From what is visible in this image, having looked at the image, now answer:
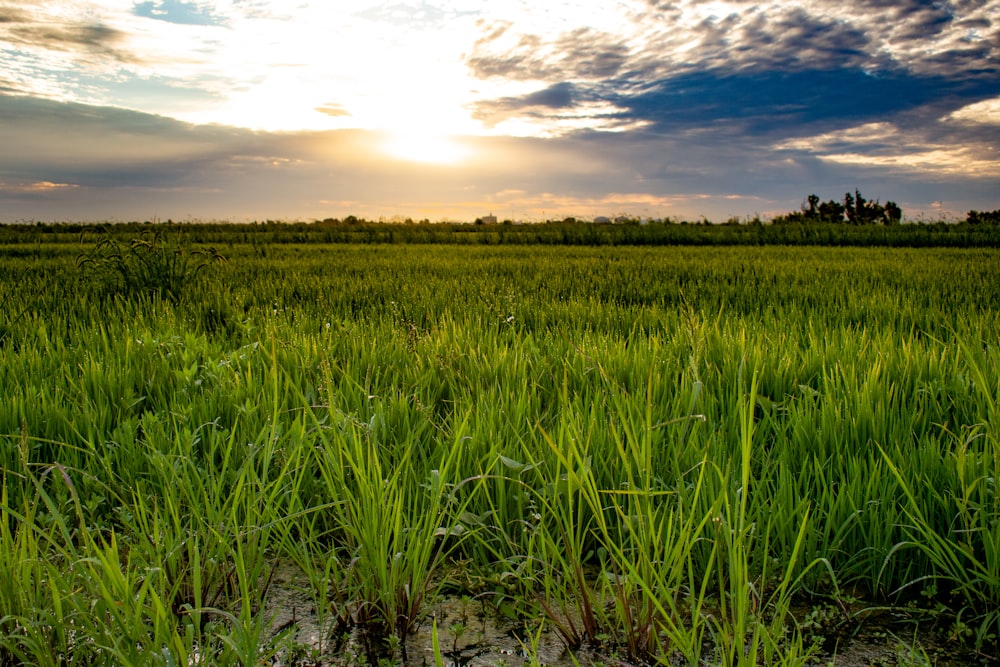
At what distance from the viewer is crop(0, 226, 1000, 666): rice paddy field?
138 centimetres

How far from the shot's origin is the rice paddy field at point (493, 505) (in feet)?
4.51

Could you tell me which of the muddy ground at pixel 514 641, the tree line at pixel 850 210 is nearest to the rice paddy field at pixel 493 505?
the muddy ground at pixel 514 641

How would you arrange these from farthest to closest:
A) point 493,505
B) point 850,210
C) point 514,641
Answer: point 850,210
point 493,505
point 514,641

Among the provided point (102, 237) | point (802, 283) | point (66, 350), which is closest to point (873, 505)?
point (66, 350)

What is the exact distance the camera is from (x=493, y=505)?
1850 mm

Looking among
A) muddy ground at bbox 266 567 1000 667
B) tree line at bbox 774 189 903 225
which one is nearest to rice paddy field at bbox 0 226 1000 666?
muddy ground at bbox 266 567 1000 667

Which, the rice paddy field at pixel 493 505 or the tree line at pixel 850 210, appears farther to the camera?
the tree line at pixel 850 210

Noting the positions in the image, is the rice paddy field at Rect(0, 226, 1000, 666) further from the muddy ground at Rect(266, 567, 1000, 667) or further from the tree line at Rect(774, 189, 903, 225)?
the tree line at Rect(774, 189, 903, 225)

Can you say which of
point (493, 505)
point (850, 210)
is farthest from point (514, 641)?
point (850, 210)

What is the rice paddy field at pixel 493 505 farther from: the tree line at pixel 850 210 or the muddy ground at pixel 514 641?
the tree line at pixel 850 210

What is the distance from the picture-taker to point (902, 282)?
675 cm

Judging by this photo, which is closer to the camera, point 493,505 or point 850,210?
point 493,505

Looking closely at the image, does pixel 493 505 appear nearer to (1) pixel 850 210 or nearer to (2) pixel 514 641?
(2) pixel 514 641

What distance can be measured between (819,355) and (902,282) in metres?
4.69
